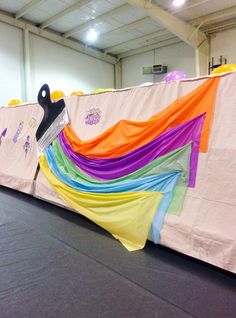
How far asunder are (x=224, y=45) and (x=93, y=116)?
5.34 metres

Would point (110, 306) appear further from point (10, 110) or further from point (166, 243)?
point (10, 110)

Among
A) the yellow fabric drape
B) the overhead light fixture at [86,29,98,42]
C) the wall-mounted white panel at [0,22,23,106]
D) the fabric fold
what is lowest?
the yellow fabric drape

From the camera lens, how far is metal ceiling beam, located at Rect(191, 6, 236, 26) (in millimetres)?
5998

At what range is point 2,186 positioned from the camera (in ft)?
15.2

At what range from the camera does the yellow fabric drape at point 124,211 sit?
2240 millimetres

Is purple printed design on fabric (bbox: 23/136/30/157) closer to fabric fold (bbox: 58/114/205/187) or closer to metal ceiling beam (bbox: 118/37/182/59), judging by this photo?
fabric fold (bbox: 58/114/205/187)

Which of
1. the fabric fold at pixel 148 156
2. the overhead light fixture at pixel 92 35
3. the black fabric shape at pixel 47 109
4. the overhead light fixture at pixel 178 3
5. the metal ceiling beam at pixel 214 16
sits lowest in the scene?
the fabric fold at pixel 148 156

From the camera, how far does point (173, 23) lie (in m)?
6.32

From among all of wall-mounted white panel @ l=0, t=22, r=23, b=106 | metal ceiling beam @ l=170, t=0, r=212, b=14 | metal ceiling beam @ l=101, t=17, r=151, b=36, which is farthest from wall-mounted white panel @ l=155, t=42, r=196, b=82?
wall-mounted white panel @ l=0, t=22, r=23, b=106

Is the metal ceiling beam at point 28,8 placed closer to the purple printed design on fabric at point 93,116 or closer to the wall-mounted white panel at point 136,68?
the wall-mounted white panel at point 136,68

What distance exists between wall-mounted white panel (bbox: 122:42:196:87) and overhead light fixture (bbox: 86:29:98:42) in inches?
63.1

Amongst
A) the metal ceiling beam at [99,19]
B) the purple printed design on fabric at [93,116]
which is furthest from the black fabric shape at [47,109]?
the metal ceiling beam at [99,19]

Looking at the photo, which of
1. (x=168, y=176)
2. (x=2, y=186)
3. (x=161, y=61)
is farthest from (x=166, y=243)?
(x=161, y=61)

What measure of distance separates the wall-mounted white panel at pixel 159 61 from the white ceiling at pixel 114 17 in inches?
14.6
